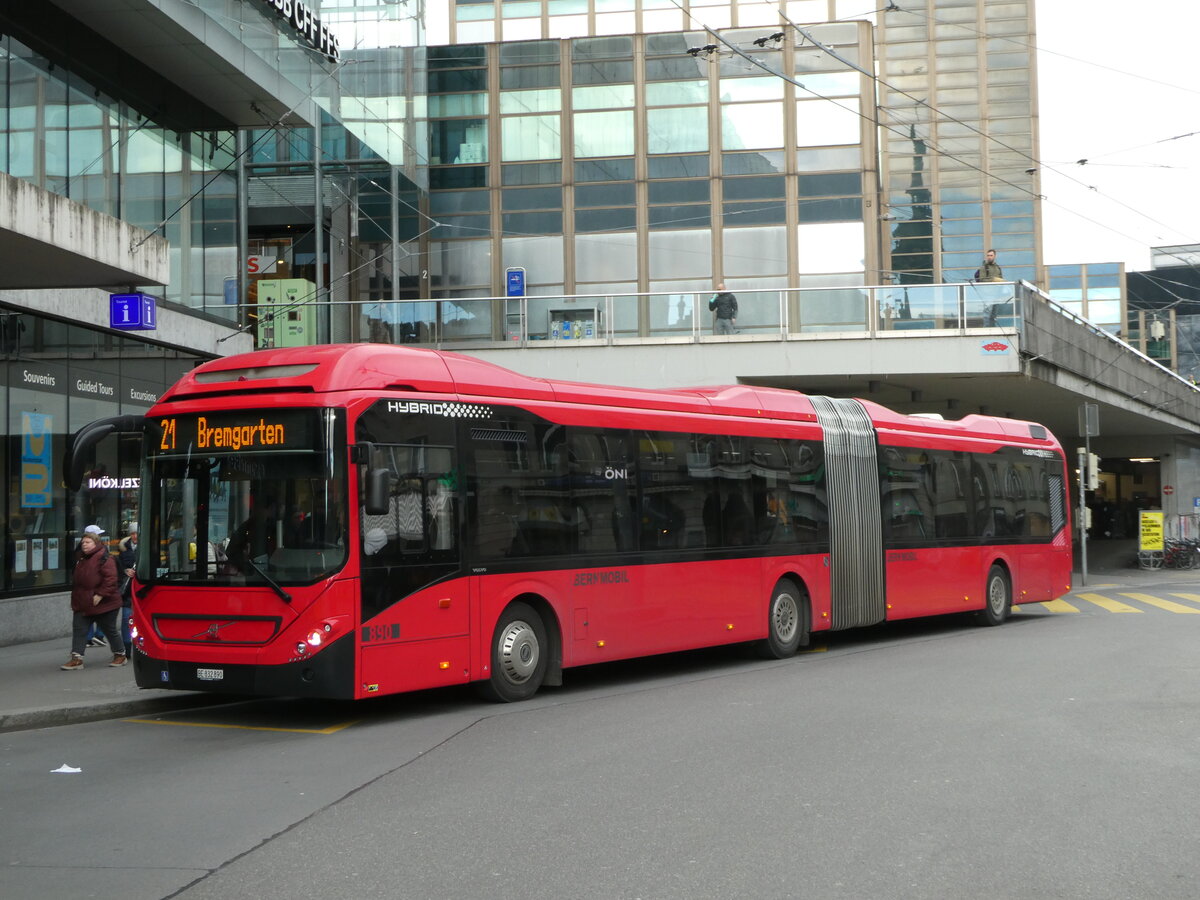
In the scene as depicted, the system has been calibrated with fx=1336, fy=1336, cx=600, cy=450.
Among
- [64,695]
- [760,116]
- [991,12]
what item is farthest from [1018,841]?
[991,12]

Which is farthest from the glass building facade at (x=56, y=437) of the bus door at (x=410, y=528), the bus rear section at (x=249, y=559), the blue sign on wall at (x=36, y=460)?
the bus door at (x=410, y=528)

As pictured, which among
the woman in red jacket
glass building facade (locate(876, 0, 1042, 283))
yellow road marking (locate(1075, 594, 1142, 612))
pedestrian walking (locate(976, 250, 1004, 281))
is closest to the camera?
the woman in red jacket

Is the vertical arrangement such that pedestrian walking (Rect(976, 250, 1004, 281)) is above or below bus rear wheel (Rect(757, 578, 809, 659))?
above

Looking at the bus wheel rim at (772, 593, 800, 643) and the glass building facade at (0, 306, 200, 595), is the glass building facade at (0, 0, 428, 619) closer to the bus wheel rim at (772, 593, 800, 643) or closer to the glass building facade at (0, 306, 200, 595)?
the glass building facade at (0, 306, 200, 595)

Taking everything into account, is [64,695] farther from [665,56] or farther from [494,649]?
[665,56]

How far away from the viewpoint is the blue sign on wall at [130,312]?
18250mm

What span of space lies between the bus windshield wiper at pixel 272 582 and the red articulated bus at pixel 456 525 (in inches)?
1.1

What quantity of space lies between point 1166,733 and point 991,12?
121245 mm

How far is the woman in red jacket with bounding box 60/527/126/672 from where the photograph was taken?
1391 centimetres

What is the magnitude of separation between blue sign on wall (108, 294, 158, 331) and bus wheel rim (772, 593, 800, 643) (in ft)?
30.9

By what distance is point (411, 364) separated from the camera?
11141 mm

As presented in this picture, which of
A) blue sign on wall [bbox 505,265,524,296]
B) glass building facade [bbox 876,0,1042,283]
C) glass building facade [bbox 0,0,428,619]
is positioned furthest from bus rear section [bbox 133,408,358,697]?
glass building facade [bbox 876,0,1042,283]

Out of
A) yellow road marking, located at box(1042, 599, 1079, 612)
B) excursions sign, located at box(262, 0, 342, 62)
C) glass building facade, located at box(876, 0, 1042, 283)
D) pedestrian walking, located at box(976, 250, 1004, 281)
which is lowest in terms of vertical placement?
yellow road marking, located at box(1042, 599, 1079, 612)

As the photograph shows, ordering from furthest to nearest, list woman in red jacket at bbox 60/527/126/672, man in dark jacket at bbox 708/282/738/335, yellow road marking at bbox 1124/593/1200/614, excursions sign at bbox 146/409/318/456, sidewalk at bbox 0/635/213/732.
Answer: man in dark jacket at bbox 708/282/738/335
yellow road marking at bbox 1124/593/1200/614
woman in red jacket at bbox 60/527/126/672
sidewalk at bbox 0/635/213/732
excursions sign at bbox 146/409/318/456
